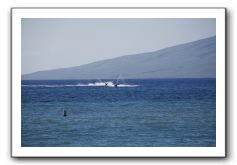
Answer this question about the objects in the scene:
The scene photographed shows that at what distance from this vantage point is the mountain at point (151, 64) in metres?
6.57

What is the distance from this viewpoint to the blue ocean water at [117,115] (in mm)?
6547

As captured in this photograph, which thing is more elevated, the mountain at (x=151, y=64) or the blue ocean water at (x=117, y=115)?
the mountain at (x=151, y=64)

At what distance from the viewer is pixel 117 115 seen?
698cm

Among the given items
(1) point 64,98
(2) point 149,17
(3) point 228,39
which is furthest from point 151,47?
(1) point 64,98

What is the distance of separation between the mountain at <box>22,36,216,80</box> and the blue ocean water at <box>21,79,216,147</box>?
0.27ft

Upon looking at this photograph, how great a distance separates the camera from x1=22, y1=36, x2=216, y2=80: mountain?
657 cm

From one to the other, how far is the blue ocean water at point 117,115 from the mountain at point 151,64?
0.08 metres

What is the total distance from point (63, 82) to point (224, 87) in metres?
1.66

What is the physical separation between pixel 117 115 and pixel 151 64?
0.62 metres

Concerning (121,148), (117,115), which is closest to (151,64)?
(117,115)

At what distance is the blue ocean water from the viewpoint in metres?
6.55

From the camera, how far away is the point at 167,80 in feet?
23.8

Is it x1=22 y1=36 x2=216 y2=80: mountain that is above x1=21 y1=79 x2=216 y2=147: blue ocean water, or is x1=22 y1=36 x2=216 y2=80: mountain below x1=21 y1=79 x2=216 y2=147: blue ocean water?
above

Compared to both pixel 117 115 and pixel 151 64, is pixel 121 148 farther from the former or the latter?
pixel 151 64
